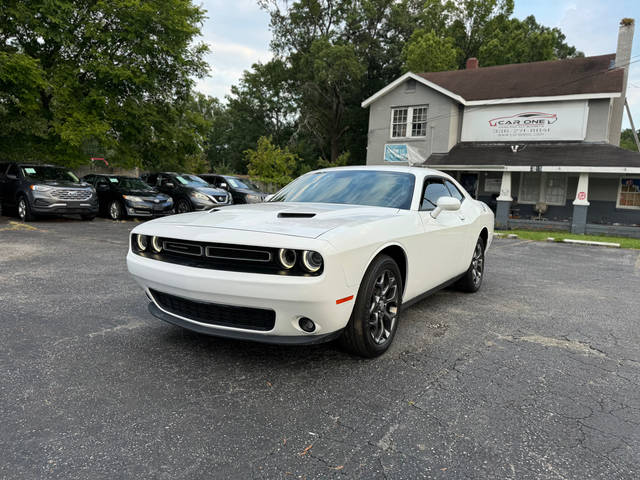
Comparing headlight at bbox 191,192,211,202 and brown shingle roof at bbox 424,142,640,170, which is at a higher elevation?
brown shingle roof at bbox 424,142,640,170

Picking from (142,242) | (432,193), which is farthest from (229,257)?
(432,193)

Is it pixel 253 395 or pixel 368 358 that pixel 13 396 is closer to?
pixel 253 395

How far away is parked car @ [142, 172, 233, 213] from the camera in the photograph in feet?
49.3

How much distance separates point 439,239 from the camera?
4.30 metres

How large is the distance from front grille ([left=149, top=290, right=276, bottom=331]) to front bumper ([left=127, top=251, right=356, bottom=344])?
0.12ft

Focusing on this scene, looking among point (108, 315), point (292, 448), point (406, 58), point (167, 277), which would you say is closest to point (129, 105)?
point (108, 315)

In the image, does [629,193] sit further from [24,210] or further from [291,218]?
[24,210]

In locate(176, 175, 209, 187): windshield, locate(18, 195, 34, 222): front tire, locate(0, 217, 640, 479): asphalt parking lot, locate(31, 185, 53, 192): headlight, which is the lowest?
locate(0, 217, 640, 479): asphalt parking lot

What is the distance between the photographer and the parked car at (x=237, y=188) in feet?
56.3

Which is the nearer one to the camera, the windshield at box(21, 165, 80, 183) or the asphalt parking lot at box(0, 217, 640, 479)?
the asphalt parking lot at box(0, 217, 640, 479)

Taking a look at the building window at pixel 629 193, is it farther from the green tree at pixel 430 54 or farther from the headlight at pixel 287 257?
the headlight at pixel 287 257

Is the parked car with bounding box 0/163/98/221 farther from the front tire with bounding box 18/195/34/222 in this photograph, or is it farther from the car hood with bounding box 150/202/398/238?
the car hood with bounding box 150/202/398/238

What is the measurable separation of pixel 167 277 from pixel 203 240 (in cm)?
43

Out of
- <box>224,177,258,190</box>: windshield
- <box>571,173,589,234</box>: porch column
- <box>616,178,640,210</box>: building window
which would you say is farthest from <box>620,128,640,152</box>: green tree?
<box>224,177,258,190</box>: windshield
